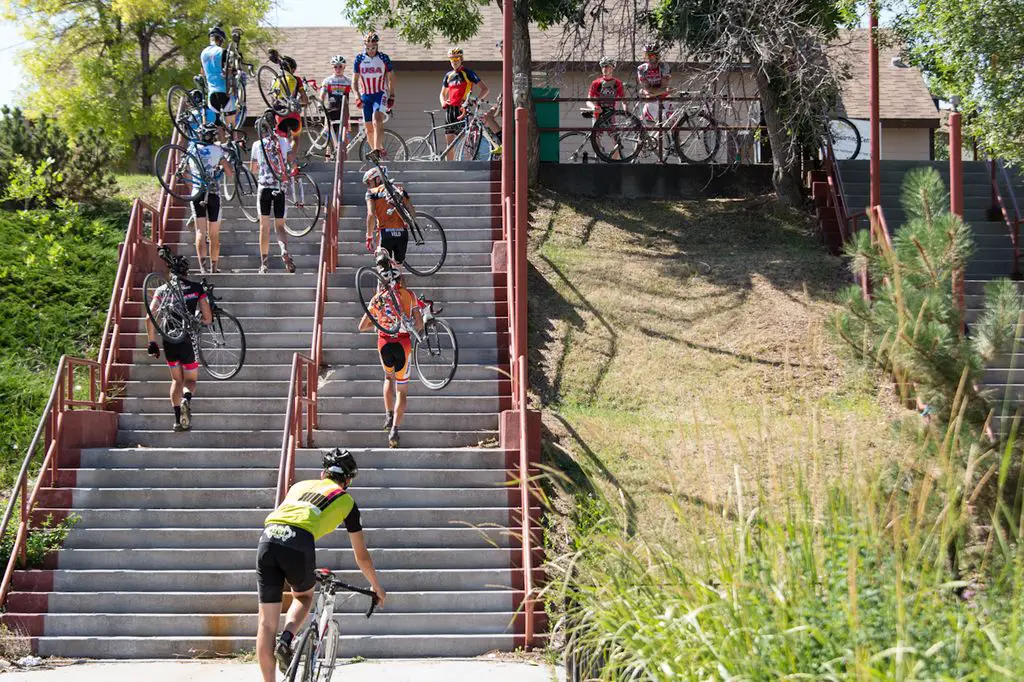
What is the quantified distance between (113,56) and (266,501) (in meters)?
17.6

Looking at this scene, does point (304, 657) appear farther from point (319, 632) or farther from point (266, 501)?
point (266, 501)

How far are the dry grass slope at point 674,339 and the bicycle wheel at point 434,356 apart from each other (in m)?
1.26

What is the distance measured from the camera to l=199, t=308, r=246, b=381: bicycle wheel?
591 inches

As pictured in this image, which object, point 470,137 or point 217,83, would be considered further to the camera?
point 470,137

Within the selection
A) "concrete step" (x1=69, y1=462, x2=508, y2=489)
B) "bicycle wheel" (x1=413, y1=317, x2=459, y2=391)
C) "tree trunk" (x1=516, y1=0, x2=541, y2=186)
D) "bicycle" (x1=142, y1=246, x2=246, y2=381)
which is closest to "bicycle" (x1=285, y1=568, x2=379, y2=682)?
"concrete step" (x1=69, y1=462, x2=508, y2=489)

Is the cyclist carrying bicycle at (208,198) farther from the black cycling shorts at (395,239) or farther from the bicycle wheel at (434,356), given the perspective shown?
the bicycle wheel at (434,356)

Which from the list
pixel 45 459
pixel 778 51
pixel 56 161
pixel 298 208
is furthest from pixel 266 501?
pixel 56 161

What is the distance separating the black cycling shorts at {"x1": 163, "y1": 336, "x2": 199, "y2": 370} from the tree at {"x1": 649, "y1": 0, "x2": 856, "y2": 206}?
9187mm

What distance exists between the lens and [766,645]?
5652mm

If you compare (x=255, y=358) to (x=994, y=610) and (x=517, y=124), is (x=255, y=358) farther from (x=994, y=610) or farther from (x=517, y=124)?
(x=994, y=610)

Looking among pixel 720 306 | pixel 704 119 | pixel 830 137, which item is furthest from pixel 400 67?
pixel 720 306

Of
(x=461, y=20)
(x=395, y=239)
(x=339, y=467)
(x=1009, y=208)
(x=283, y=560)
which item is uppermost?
(x=461, y=20)

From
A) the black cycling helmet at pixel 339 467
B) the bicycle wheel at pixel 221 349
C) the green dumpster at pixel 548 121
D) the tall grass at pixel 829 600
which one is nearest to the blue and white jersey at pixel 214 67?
the bicycle wheel at pixel 221 349

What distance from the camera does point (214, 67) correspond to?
18.5 metres
